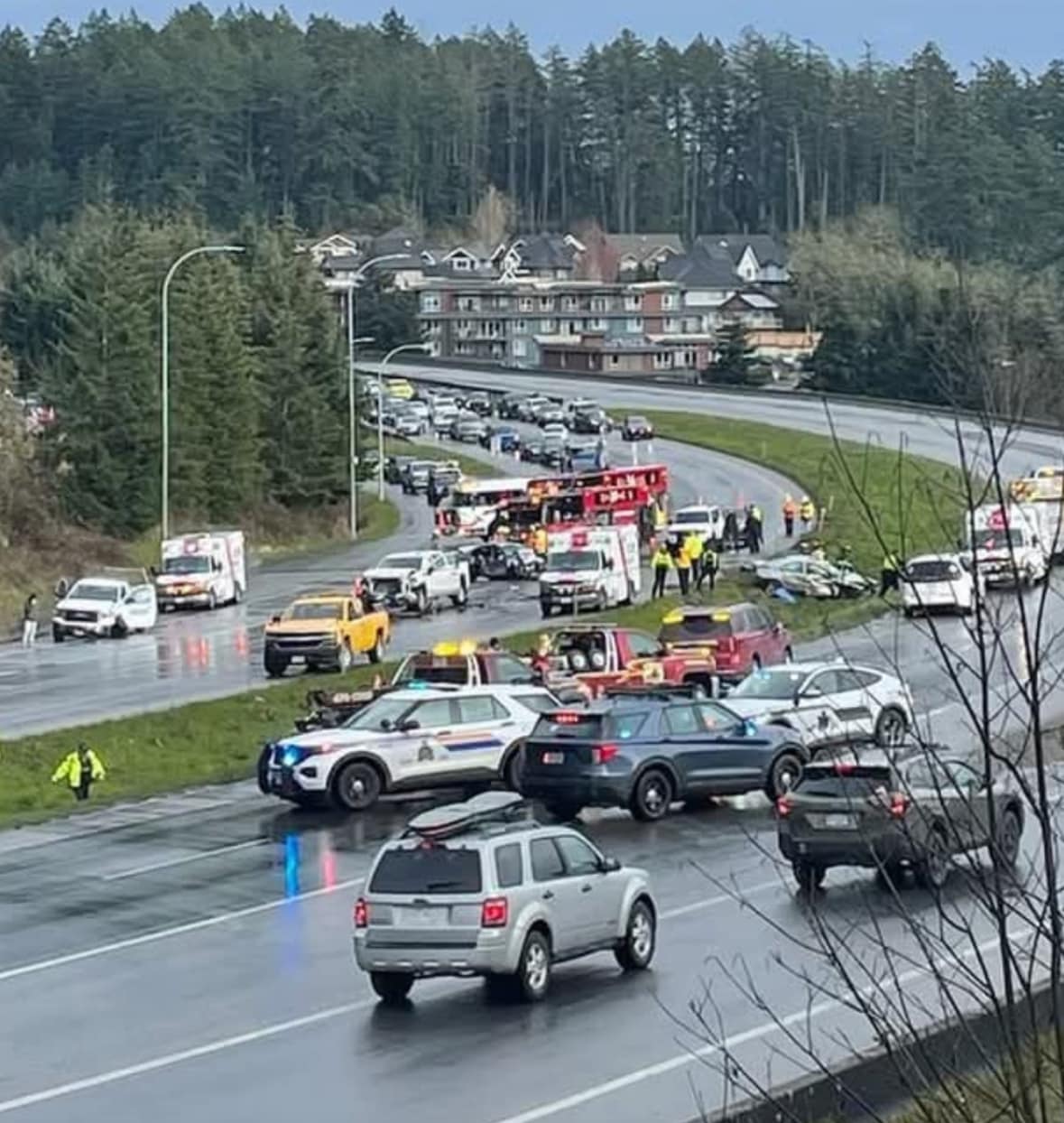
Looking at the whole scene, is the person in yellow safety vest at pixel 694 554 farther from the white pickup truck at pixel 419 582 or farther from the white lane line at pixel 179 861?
the white lane line at pixel 179 861

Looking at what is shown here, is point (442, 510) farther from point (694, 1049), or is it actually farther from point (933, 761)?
point (933, 761)

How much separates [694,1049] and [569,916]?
7.81 ft

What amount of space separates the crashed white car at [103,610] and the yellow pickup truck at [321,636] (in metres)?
7.82

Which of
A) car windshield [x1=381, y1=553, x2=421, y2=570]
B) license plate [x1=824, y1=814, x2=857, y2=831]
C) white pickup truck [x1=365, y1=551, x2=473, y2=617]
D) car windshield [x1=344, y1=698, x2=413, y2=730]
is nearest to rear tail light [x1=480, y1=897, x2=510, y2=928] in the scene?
license plate [x1=824, y1=814, x2=857, y2=831]

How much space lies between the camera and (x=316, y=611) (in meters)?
54.7

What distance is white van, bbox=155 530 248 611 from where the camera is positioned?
68.2 meters

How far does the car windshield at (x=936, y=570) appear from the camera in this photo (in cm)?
4831

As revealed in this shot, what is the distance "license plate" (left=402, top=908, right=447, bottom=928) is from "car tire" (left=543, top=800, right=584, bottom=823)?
418 inches

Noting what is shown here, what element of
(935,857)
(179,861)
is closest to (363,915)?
(179,861)

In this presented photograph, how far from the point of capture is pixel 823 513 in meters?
86.3

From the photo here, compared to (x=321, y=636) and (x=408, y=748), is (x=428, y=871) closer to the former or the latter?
(x=408, y=748)

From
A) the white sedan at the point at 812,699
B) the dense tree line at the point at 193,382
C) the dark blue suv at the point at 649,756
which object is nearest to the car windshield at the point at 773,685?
the white sedan at the point at 812,699

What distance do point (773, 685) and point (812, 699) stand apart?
1107mm

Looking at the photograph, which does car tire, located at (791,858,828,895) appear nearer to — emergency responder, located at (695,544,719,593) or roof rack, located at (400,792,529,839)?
roof rack, located at (400,792,529,839)
